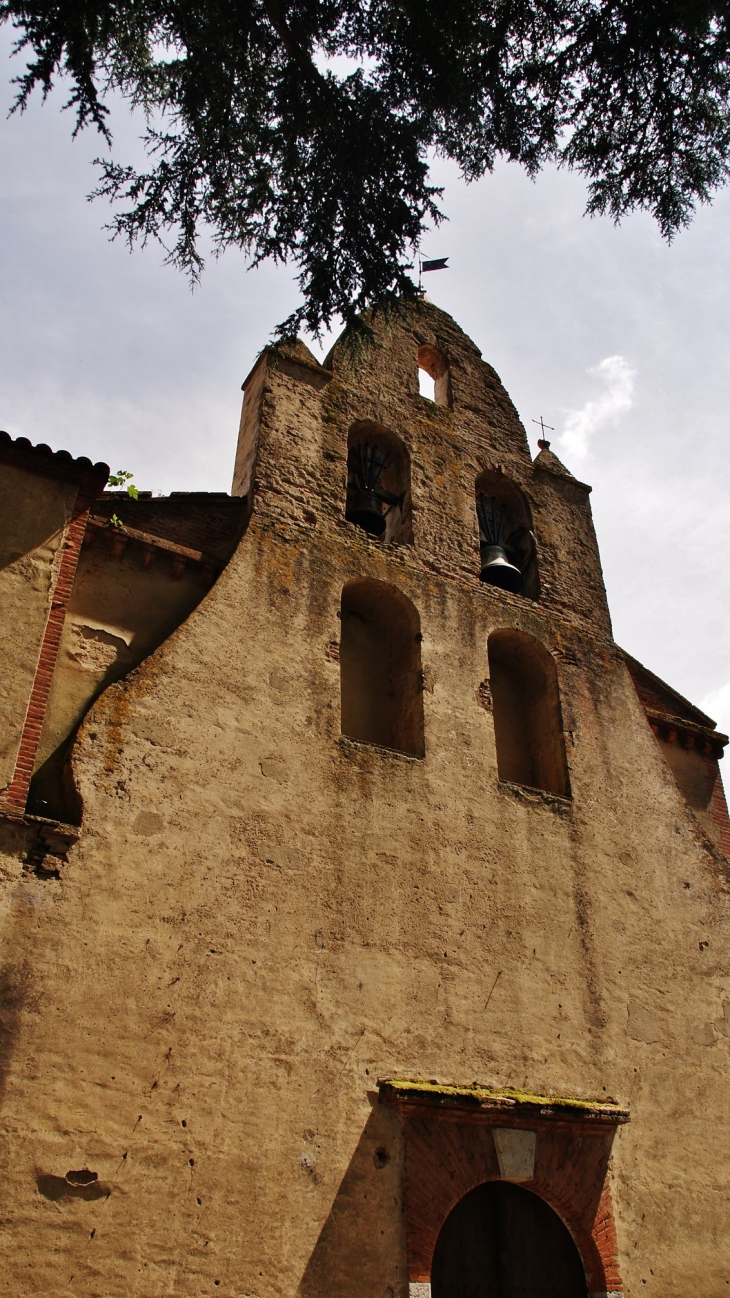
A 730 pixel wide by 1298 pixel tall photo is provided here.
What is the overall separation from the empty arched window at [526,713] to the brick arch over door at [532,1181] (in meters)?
3.07

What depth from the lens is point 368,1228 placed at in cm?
600

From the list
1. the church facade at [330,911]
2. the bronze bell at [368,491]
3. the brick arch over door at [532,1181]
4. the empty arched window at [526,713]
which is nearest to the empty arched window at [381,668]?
the church facade at [330,911]

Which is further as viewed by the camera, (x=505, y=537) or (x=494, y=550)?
(x=505, y=537)

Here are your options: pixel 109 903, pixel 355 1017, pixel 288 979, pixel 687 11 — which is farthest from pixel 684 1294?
pixel 687 11

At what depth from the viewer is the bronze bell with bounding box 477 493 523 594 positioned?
10.2m

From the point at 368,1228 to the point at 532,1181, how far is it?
1.36m

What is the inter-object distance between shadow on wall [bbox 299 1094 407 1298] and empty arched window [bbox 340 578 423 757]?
3.14m

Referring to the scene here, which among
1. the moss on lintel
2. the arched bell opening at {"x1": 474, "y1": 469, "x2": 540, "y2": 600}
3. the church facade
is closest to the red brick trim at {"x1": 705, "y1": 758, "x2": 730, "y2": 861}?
the church facade

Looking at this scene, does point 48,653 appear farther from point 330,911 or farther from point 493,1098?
point 493,1098

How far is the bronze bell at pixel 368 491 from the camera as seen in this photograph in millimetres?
9672

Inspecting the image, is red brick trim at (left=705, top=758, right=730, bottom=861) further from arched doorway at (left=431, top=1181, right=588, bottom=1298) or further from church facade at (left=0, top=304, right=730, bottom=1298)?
arched doorway at (left=431, top=1181, right=588, bottom=1298)

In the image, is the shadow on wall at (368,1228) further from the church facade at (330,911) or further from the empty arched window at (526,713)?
the empty arched window at (526,713)

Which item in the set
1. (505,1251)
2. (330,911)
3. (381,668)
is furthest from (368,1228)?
(381,668)

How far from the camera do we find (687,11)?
5777 mm
